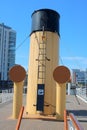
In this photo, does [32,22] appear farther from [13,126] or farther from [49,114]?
[13,126]

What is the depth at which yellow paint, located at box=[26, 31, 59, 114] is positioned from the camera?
16062 millimetres

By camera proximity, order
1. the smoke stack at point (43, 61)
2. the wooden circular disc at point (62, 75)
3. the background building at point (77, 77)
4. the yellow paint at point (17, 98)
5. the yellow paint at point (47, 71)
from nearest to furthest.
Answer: the wooden circular disc at point (62, 75) < the yellow paint at point (17, 98) < the smoke stack at point (43, 61) < the yellow paint at point (47, 71) < the background building at point (77, 77)

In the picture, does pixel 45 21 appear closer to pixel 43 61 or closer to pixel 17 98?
pixel 43 61

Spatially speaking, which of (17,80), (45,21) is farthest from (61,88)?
(45,21)

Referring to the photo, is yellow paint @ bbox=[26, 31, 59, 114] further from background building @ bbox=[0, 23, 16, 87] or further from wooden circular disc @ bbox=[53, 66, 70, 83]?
background building @ bbox=[0, 23, 16, 87]

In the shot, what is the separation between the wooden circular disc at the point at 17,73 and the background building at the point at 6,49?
12784 cm

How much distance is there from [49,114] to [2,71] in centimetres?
13142

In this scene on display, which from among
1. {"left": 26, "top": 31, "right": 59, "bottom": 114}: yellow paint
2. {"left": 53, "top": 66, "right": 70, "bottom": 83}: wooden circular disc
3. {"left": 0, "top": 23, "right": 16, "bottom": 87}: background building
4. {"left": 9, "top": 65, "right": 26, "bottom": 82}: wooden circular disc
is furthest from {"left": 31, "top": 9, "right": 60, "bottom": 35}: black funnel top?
{"left": 0, "top": 23, "right": 16, "bottom": 87}: background building

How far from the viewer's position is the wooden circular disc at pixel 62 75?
1462cm

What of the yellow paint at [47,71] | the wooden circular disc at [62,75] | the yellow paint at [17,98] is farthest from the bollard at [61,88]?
the yellow paint at [17,98]

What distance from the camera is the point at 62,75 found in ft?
48.2

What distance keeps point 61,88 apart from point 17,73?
2.09 m

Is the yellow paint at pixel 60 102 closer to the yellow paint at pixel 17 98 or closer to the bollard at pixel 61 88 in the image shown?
the bollard at pixel 61 88

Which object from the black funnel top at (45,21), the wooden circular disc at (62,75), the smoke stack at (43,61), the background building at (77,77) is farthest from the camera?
the background building at (77,77)
